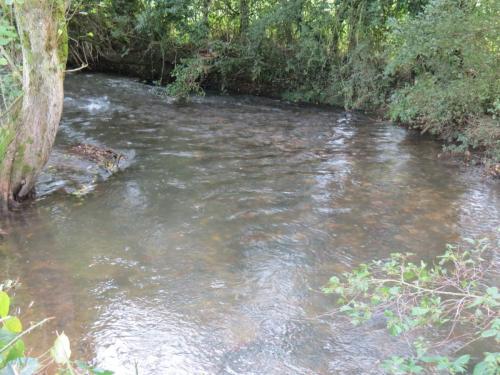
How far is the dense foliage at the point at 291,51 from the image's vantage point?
10.8 m

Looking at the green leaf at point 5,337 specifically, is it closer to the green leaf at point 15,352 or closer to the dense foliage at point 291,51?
the green leaf at point 15,352

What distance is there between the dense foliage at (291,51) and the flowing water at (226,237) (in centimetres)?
155

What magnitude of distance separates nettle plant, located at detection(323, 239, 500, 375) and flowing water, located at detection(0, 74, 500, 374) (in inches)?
13.5

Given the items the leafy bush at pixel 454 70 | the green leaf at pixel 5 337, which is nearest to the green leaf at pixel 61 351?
the green leaf at pixel 5 337

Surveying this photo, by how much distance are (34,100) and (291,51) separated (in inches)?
399

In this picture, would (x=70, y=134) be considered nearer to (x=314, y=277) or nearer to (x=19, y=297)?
(x=19, y=297)

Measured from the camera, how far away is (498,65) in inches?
356

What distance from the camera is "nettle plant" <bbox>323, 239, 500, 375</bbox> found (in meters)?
2.92

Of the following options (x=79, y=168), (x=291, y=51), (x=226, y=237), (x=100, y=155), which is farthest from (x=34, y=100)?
(x=291, y=51)

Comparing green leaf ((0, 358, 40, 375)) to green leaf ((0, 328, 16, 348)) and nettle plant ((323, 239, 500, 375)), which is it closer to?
green leaf ((0, 328, 16, 348))

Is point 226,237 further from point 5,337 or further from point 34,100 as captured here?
point 5,337

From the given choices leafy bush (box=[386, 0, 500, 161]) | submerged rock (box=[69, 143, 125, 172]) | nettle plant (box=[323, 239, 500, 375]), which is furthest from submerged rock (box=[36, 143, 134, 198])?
leafy bush (box=[386, 0, 500, 161])

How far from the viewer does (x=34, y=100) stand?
6.43m

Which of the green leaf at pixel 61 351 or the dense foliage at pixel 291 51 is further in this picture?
the dense foliage at pixel 291 51
